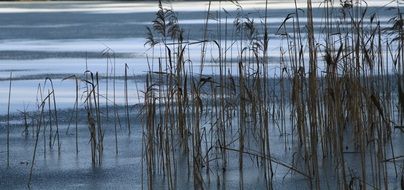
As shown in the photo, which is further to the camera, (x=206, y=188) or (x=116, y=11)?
(x=116, y=11)

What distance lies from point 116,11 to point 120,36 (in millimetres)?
6038

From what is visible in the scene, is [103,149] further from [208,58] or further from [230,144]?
[208,58]

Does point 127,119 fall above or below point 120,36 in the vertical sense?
below

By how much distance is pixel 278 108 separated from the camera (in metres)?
6.30

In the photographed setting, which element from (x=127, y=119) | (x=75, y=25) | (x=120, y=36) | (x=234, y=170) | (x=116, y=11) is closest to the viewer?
(x=234, y=170)

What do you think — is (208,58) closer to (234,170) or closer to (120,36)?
(120,36)

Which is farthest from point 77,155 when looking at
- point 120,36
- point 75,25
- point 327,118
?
point 75,25

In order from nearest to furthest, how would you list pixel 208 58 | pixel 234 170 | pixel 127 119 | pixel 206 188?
1. pixel 206 188
2. pixel 234 170
3. pixel 127 119
4. pixel 208 58

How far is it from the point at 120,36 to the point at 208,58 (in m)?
3.25

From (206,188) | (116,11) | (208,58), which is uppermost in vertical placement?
(116,11)

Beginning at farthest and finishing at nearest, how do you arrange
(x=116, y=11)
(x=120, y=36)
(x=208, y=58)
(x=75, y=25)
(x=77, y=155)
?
(x=116, y=11), (x=75, y=25), (x=120, y=36), (x=208, y=58), (x=77, y=155)

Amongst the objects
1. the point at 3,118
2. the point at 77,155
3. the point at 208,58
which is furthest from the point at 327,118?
the point at 208,58

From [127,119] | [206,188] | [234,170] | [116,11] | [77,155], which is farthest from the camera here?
[116,11]

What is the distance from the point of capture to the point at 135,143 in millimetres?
5562
